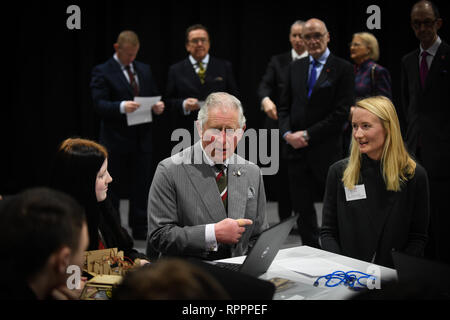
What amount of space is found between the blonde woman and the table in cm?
32

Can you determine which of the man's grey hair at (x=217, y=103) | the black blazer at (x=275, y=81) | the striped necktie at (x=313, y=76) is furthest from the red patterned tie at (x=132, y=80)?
the man's grey hair at (x=217, y=103)

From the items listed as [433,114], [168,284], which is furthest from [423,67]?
[168,284]

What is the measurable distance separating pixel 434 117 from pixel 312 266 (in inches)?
85.8

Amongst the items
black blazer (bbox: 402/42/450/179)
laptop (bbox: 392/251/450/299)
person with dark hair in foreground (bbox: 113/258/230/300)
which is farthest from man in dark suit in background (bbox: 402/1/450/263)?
person with dark hair in foreground (bbox: 113/258/230/300)

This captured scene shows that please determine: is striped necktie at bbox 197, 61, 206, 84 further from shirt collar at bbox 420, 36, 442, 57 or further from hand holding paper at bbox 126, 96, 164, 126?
shirt collar at bbox 420, 36, 442, 57

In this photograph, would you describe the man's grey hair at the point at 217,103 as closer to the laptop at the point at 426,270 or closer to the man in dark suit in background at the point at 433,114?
the laptop at the point at 426,270

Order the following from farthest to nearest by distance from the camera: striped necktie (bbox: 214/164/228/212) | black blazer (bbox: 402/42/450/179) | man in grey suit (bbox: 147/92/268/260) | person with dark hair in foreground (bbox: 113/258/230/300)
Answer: black blazer (bbox: 402/42/450/179), striped necktie (bbox: 214/164/228/212), man in grey suit (bbox: 147/92/268/260), person with dark hair in foreground (bbox: 113/258/230/300)

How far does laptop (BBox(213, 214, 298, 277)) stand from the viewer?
5.35ft

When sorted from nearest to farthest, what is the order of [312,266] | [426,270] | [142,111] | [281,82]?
[426,270] < [312,266] < [142,111] < [281,82]

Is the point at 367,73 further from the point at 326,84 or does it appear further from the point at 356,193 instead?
the point at 356,193

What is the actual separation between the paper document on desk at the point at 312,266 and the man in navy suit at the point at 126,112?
8.89 ft

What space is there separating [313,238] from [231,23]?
3.24m

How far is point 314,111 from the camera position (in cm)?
400
